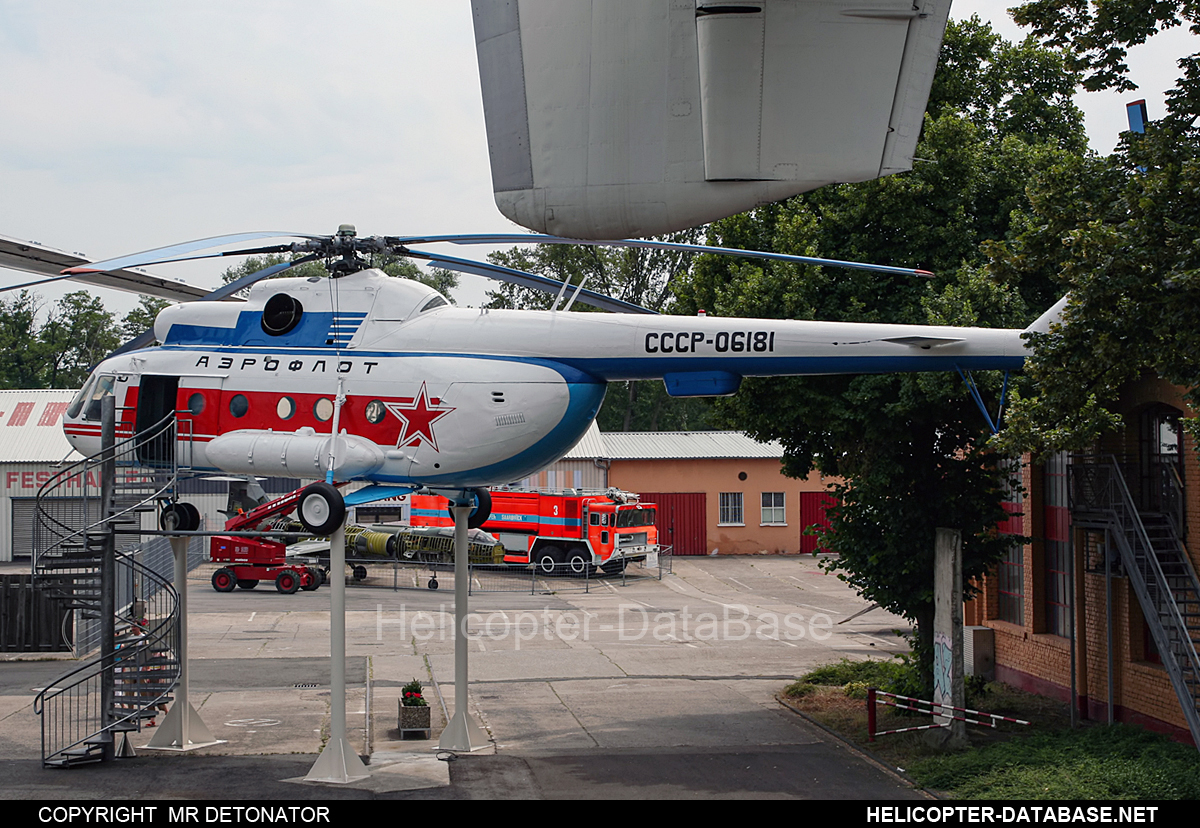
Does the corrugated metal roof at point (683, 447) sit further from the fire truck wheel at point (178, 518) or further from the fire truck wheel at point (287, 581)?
the fire truck wheel at point (178, 518)

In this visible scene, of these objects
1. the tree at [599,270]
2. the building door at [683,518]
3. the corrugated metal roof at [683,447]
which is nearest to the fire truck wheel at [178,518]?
the corrugated metal roof at [683,447]

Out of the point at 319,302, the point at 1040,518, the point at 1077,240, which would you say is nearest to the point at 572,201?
the point at 1077,240

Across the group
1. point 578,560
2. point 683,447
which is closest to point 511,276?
point 578,560

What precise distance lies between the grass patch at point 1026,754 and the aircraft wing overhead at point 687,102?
1081 centimetres

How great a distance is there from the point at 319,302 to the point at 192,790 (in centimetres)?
681

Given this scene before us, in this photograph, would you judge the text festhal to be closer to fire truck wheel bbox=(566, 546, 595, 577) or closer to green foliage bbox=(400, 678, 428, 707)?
green foliage bbox=(400, 678, 428, 707)

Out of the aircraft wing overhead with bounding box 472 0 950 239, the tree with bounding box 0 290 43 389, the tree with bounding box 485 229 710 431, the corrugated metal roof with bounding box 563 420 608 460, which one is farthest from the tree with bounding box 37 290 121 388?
the aircraft wing overhead with bounding box 472 0 950 239

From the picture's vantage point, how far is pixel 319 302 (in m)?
15.1

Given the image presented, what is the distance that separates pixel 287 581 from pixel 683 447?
2101 centimetres

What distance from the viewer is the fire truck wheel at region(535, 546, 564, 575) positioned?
1480 inches

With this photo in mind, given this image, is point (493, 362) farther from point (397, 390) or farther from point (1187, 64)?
point (1187, 64)

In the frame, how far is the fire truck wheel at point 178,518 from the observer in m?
15.8

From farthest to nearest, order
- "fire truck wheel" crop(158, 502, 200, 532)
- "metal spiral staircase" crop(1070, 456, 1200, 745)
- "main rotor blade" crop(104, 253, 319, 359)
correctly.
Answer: "fire truck wheel" crop(158, 502, 200, 532)
"main rotor blade" crop(104, 253, 319, 359)
"metal spiral staircase" crop(1070, 456, 1200, 745)

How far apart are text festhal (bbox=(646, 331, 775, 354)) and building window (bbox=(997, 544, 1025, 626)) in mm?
10019
